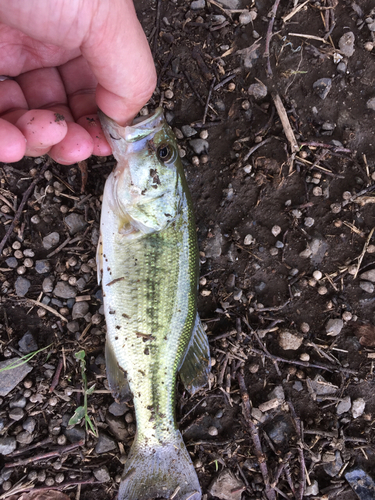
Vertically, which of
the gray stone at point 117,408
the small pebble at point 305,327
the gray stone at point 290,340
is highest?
the small pebble at point 305,327

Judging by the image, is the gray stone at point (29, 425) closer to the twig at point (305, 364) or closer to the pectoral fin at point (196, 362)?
the pectoral fin at point (196, 362)

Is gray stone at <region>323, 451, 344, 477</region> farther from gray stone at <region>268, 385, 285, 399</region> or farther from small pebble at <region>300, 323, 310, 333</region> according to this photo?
small pebble at <region>300, 323, 310, 333</region>

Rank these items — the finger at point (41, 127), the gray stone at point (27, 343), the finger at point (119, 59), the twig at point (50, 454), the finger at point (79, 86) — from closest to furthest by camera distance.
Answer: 1. the finger at point (119, 59)
2. the finger at point (41, 127)
3. the finger at point (79, 86)
4. the twig at point (50, 454)
5. the gray stone at point (27, 343)

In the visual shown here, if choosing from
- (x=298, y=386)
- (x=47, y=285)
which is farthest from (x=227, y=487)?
(x=47, y=285)

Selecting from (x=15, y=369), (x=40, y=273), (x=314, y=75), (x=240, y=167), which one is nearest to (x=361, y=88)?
(x=314, y=75)

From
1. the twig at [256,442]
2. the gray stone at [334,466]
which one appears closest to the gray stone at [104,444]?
the twig at [256,442]

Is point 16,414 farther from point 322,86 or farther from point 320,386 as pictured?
point 322,86

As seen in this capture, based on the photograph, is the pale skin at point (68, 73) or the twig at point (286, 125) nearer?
the pale skin at point (68, 73)
